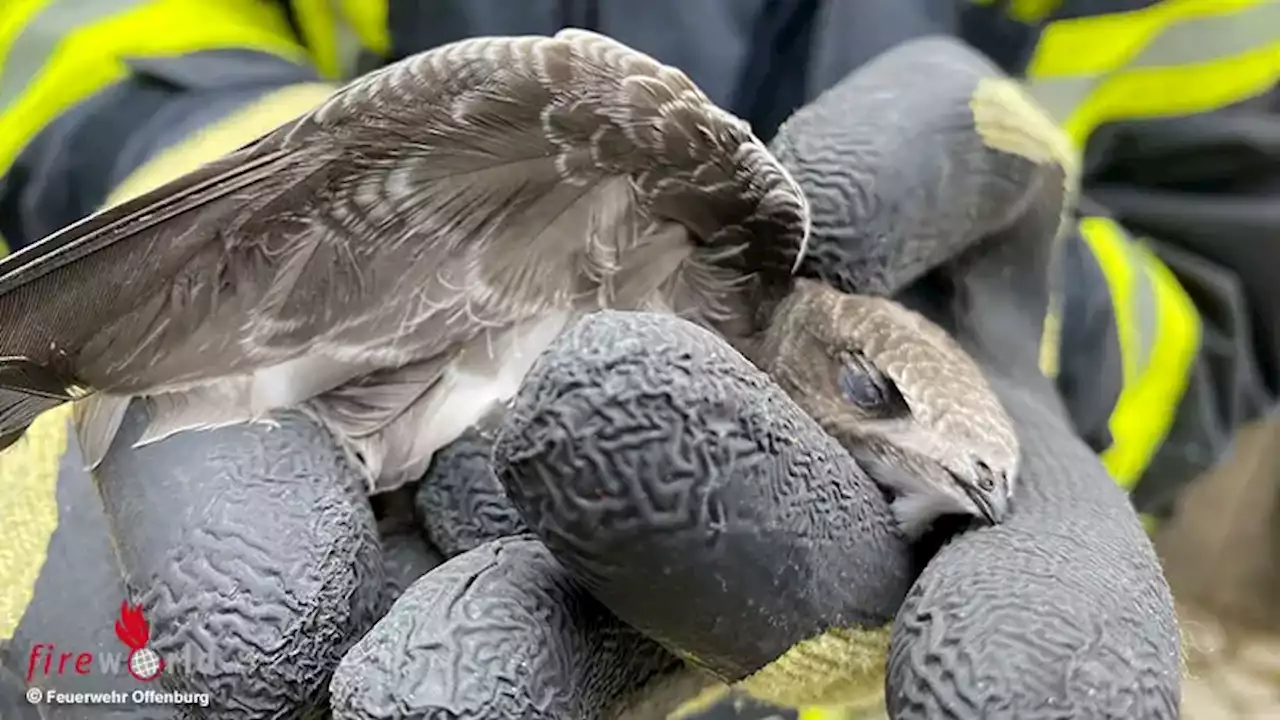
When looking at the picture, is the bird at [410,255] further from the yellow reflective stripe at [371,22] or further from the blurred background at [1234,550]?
the blurred background at [1234,550]

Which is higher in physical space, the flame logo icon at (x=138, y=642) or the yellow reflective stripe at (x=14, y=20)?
the yellow reflective stripe at (x=14, y=20)

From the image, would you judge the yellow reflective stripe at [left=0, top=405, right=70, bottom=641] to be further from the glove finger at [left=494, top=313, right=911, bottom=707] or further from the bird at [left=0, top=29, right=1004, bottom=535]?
the glove finger at [left=494, top=313, right=911, bottom=707]

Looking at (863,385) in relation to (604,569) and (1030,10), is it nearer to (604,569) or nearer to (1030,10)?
(604,569)

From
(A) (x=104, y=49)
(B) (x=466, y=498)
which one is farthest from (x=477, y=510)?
(A) (x=104, y=49)

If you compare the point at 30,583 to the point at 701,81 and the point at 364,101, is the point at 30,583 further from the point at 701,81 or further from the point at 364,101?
the point at 701,81

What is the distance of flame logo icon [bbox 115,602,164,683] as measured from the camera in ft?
1.24

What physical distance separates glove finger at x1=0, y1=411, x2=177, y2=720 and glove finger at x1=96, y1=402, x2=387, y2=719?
0.10 feet

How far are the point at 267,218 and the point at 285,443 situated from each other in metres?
0.08

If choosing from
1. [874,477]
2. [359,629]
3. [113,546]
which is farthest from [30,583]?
[874,477]

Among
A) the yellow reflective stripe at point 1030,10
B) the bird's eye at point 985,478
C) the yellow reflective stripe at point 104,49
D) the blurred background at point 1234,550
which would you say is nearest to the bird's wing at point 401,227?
the bird's eye at point 985,478

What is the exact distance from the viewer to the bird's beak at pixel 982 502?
1.21ft

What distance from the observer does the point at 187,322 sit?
0.39m

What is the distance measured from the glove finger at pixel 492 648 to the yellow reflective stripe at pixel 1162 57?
1.83 feet

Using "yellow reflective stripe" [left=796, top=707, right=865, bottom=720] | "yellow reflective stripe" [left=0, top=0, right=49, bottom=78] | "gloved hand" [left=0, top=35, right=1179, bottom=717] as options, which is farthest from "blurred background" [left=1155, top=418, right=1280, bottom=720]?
"yellow reflective stripe" [left=0, top=0, right=49, bottom=78]
